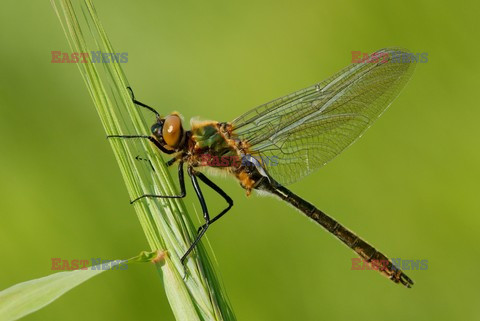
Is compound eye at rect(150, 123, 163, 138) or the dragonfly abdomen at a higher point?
compound eye at rect(150, 123, 163, 138)

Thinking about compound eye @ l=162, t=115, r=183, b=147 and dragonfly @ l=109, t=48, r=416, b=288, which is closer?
compound eye @ l=162, t=115, r=183, b=147

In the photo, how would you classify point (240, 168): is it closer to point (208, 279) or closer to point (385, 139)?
point (385, 139)

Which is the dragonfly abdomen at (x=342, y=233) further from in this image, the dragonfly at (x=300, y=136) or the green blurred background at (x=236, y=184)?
the green blurred background at (x=236, y=184)

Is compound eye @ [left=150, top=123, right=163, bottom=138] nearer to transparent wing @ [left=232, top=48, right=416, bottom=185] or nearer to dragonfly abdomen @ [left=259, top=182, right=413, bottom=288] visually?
transparent wing @ [left=232, top=48, right=416, bottom=185]

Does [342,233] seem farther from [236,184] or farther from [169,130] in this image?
[169,130]

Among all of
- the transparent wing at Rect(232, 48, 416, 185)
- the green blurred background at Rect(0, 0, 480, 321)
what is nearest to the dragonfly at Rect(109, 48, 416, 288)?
the transparent wing at Rect(232, 48, 416, 185)


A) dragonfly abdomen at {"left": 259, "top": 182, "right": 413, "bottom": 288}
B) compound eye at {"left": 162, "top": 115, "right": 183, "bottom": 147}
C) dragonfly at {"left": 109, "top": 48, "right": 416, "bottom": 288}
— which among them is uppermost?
compound eye at {"left": 162, "top": 115, "right": 183, "bottom": 147}

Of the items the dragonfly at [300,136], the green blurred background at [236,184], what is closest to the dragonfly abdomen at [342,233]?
the dragonfly at [300,136]
